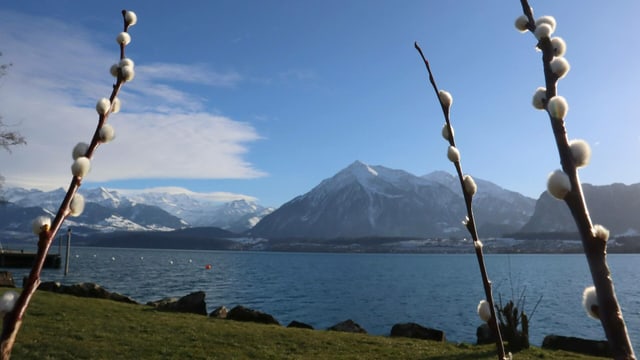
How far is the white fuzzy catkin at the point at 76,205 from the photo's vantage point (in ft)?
6.13

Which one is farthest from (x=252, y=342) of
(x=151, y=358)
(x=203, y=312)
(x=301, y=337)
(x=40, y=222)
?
(x=40, y=222)

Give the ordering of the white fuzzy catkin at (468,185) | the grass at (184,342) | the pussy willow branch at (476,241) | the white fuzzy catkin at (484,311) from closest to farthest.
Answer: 1. the white fuzzy catkin at (484,311)
2. the pussy willow branch at (476,241)
3. the white fuzzy catkin at (468,185)
4. the grass at (184,342)

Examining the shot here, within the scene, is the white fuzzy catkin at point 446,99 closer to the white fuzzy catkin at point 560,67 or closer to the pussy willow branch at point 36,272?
the white fuzzy catkin at point 560,67

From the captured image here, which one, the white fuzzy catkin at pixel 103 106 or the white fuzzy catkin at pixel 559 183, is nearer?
the white fuzzy catkin at pixel 559 183

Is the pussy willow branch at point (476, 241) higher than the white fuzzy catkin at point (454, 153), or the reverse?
the white fuzzy catkin at point (454, 153)

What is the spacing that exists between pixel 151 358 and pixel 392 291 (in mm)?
72009

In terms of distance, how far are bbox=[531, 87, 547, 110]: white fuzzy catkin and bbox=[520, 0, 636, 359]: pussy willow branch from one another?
161mm

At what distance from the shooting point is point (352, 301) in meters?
68.2

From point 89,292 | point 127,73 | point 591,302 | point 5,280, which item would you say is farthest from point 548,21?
point 5,280

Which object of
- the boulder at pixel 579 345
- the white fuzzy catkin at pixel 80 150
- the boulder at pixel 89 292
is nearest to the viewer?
the white fuzzy catkin at pixel 80 150

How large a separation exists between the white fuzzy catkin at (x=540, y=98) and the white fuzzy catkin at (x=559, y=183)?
42 cm

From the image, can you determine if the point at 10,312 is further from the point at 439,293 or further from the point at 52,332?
the point at 439,293

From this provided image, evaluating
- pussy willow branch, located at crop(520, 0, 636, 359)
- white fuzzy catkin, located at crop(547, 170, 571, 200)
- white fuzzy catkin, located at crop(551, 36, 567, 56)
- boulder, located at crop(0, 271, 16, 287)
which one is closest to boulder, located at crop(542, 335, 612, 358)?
white fuzzy catkin, located at crop(551, 36, 567, 56)

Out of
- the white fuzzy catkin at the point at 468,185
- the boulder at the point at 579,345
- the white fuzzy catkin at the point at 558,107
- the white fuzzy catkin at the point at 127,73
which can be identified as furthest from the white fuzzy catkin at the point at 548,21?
the boulder at the point at 579,345
